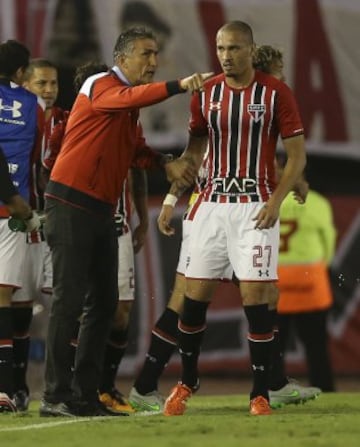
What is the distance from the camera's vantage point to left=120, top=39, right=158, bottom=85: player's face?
7.29 m

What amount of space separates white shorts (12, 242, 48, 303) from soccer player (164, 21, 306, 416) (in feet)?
3.52

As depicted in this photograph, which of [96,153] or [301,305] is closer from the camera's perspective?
[96,153]

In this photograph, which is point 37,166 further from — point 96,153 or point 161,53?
point 161,53

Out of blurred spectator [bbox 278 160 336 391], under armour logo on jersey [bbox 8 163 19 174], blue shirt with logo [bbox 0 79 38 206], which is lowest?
blurred spectator [bbox 278 160 336 391]

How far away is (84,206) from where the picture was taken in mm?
7285

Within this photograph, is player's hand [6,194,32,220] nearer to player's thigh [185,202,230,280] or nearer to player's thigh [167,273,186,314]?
player's thigh [185,202,230,280]

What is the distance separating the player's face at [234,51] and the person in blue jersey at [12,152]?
130 centimetres

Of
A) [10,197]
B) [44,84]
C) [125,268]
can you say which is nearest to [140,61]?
[10,197]

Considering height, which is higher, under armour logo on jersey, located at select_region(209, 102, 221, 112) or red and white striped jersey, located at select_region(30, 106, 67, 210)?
under armour logo on jersey, located at select_region(209, 102, 221, 112)

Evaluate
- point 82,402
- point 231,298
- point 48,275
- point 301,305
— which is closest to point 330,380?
point 301,305

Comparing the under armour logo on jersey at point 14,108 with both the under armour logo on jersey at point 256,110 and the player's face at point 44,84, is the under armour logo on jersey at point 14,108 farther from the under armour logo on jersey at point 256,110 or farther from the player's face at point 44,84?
the under armour logo on jersey at point 256,110

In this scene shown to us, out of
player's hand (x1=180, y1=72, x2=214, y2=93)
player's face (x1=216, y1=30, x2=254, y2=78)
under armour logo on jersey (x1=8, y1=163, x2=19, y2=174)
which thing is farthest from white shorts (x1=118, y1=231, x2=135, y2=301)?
player's hand (x1=180, y1=72, x2=214, y2=93)

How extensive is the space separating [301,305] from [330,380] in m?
0.61

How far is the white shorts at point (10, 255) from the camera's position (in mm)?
8031
